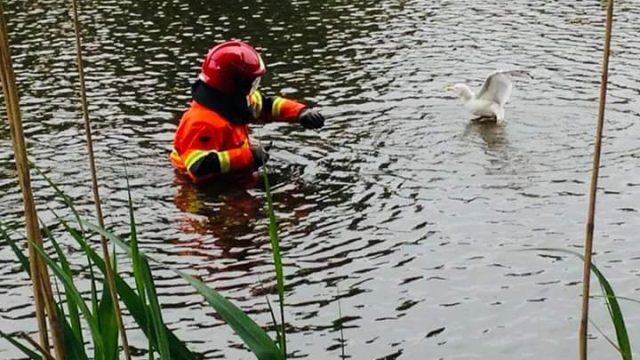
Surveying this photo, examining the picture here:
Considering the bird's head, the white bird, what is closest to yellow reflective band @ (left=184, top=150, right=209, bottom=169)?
the white bird

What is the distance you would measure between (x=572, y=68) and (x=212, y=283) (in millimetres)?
6661

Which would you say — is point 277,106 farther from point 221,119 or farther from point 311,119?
point 221,119

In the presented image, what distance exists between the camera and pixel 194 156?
7926 mm

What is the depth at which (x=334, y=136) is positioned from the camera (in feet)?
30.4

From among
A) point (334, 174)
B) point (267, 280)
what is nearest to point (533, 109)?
point (334, 174)

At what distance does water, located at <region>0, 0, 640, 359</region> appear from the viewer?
221 inches

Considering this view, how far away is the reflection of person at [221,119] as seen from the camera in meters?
7.91

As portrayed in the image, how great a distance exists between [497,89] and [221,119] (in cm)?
281

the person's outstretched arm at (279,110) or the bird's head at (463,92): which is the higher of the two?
the person's outstretched arm at (279,110)

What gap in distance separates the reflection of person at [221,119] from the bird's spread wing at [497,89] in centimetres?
240

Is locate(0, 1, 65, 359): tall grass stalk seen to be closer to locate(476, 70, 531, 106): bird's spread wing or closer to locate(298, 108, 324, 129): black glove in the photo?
locate(298, 108, 324, 129): black glove

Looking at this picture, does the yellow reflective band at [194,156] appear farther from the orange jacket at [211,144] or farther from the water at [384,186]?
the water at [384,186]

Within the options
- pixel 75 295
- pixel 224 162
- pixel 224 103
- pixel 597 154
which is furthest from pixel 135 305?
pixel 224 103

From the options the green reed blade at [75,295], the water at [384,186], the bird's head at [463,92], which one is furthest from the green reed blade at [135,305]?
the bird's head at [463,92]
